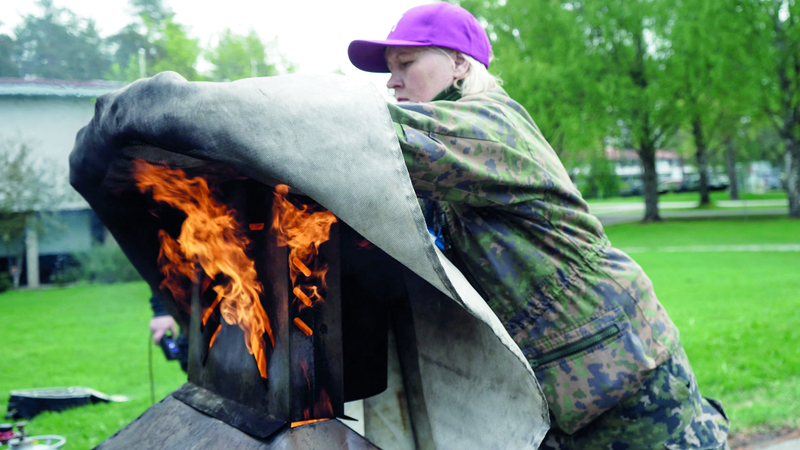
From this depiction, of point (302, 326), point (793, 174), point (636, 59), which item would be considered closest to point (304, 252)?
point (302, 326)

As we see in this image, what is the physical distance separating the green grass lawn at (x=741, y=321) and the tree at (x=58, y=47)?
473cm

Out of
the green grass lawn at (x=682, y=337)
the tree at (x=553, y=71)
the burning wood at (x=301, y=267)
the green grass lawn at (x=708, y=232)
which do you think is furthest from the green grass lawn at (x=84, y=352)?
the tree at (x=553, y=71)

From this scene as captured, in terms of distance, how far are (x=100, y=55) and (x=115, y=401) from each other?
311cm

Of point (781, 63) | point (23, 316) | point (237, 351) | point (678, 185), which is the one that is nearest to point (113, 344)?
point (23, 316)

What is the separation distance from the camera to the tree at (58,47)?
325 cm

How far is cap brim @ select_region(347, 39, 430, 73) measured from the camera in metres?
1.87

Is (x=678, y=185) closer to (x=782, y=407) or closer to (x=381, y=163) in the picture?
(x=782, y=407)

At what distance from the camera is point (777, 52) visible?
19.5 m

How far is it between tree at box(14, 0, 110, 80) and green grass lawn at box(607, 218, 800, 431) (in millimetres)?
4727

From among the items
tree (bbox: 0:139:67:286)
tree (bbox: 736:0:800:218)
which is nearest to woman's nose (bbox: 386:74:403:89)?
tree (bbox: 0:139:67:286)

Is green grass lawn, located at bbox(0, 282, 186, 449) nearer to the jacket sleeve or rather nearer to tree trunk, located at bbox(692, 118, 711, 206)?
the jacket sleeve

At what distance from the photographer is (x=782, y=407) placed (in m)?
4.59

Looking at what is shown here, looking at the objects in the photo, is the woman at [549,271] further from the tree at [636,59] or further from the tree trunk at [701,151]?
the tree trunk at [701,151]

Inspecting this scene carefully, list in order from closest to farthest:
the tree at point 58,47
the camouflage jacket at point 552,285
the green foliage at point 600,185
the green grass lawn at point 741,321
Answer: the camouflage jacket at point 552,285
the tree at point 58,47
the green grass lawn at point 741,321
the green foliage at point 600,185
